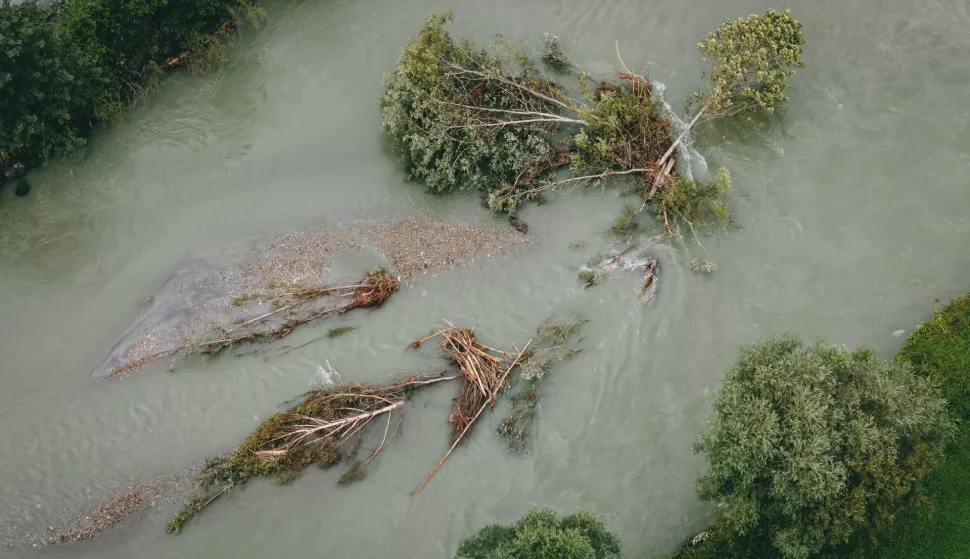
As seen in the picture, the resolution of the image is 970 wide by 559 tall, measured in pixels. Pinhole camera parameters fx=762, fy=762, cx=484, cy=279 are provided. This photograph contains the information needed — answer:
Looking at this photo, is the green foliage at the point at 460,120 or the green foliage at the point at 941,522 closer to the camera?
the green foliage at the point at 941,522

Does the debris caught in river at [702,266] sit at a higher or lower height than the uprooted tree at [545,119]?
lower

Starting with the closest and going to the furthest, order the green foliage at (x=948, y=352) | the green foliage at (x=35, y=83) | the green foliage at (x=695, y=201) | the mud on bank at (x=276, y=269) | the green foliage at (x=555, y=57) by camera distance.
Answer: the green foliage at (x=948, y=352) → the green foliage at (x=35, y=83) → the green foliage at (x=695, y=201) → the mud on bank at (x=276, y=269) → the green foliage at (x=555, y=57)

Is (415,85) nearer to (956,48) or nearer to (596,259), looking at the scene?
(596,259)

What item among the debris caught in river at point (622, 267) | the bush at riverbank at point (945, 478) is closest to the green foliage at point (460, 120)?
the debris caught in river at point (622, 267)

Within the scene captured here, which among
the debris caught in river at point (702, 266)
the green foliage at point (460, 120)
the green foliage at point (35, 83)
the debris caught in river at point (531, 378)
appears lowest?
the debris caught in river at point (531, 378)

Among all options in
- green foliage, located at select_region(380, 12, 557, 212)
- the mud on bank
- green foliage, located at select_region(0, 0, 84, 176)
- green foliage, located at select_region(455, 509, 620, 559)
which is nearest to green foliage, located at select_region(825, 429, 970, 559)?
green foliage, located at select_region(455, 509, 620, 559)

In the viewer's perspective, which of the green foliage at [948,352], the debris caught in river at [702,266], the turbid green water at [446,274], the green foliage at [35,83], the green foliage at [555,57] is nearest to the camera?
the green foliage at [948,352]

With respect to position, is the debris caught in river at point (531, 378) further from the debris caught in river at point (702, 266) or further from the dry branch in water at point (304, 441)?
the debris caught in river at point (702, 266)
